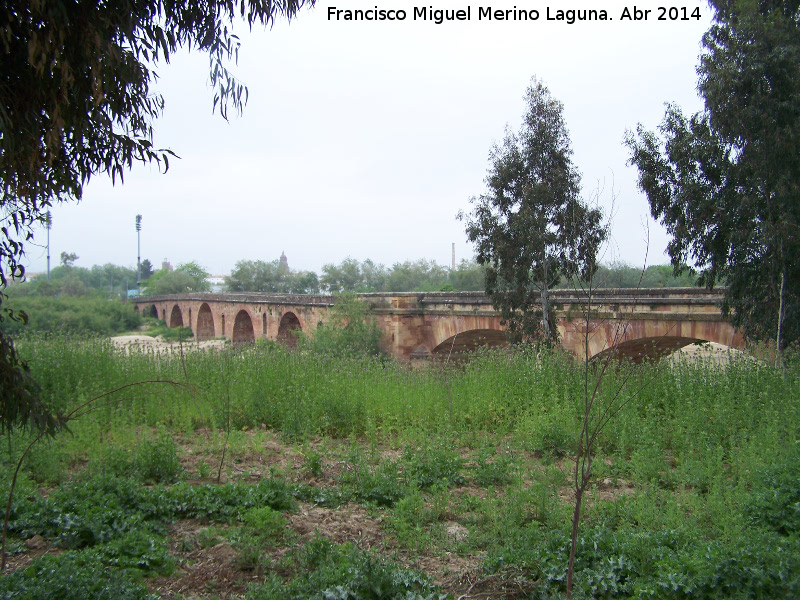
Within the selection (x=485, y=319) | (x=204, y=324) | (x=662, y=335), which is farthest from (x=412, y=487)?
(x=204, y=324)

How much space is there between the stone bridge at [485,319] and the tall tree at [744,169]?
136 cm

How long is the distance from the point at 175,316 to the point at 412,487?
4808 centimetres

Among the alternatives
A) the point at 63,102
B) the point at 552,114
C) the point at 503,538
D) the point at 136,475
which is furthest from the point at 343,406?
the point at 552,114

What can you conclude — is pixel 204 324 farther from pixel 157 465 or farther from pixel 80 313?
pixel 157 465

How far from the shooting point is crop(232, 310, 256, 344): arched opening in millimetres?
35812

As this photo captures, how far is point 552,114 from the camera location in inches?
494

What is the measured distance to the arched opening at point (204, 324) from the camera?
42.0 meters

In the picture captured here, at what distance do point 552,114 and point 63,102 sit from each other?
1134cm

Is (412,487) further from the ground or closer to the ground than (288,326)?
further from the ground

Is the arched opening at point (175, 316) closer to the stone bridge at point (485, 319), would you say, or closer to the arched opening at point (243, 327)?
the stone bridge at point (485, 319)

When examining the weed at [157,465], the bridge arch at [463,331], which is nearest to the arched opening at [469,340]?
the bridge arch at [463,331]

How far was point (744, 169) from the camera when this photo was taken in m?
8.67

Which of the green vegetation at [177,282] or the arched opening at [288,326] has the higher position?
the green vegetation at [177,282]

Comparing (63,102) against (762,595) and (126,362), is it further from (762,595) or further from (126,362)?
(126,362)
